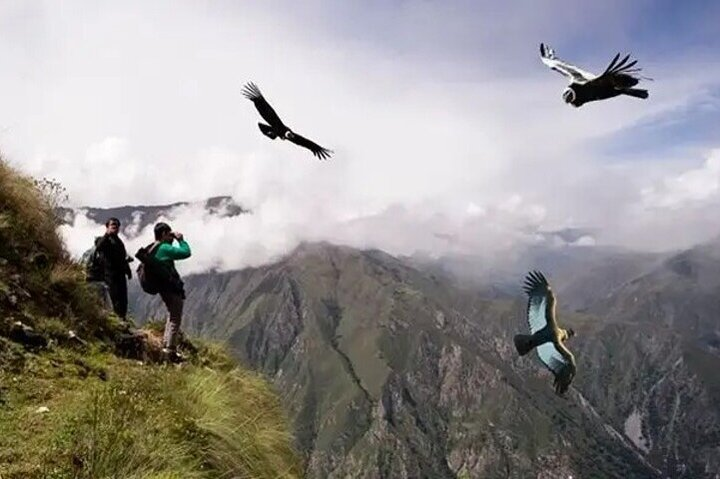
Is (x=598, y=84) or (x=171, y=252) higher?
(x=598, y=84)

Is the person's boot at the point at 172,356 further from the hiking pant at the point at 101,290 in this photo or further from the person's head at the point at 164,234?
the person's head at the point at 164,234

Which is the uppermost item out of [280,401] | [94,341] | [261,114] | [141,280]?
[261,114]

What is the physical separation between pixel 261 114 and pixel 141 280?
684 centimetres

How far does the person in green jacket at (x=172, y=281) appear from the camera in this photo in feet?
50.0

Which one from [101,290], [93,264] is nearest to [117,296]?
[101,290]

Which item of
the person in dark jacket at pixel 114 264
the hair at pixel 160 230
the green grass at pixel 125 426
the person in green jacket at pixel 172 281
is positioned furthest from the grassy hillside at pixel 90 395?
the hair at pixel 160 230

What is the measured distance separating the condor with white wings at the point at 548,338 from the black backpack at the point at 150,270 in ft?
28.2

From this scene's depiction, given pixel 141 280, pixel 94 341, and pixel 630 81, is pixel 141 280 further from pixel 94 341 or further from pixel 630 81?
pixel 630 81

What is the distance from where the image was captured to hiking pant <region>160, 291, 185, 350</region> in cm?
1566

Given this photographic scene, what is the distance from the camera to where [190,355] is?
1680 cm

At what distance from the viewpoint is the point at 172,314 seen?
15859 mm

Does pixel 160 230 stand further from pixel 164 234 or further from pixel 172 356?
pixel 172 356

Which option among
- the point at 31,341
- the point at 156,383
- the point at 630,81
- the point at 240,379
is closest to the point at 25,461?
the point at 156,383

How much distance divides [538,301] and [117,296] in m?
10.6
